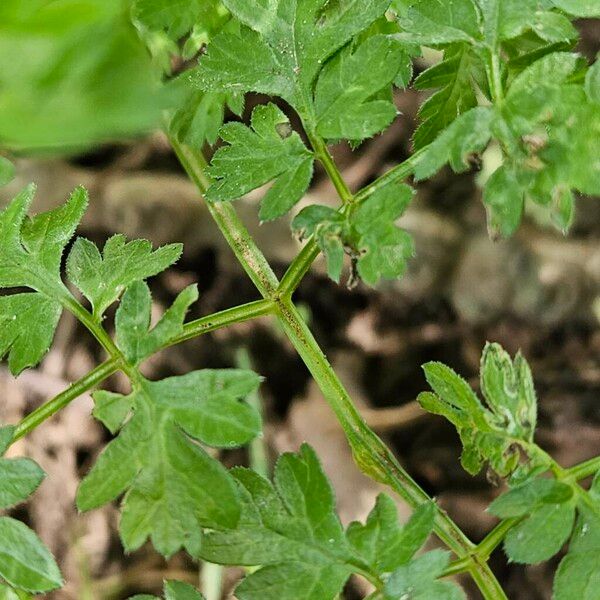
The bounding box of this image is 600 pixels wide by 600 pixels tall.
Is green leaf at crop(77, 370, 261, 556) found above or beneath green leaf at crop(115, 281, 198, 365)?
beneath

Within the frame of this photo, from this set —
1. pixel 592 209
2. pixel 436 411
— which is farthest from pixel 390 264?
pixel 592 209

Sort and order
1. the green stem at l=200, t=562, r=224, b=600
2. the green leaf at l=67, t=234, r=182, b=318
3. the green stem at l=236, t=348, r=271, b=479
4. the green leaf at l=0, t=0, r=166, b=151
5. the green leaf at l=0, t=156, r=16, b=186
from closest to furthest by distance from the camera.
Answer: the green leaf at l=0, t=0, r=166, b=151, the green leaf at l=67, t=234, r=182, b=318, the green leaf at l=0, t=156, r=16, b=186, the green stem at l=200, t=562, r=224, b=600, the green stem at l=236, t=348, r=271, b=479

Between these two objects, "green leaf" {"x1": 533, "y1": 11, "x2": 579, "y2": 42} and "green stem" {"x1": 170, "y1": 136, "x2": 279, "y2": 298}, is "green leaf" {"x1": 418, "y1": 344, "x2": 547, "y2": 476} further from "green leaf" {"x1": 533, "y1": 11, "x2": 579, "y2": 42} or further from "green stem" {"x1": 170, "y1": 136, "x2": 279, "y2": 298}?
"green leaf" {"x1": 533, "y1": 11, "x2": 579, "y2": 42}

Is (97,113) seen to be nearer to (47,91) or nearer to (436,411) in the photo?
(47,91)

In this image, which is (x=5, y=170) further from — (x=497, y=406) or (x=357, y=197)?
(x=497, y=406)

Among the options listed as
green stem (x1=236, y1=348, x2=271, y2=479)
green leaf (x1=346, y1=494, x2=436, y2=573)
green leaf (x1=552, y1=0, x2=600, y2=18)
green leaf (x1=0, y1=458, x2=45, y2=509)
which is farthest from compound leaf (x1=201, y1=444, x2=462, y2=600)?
green stem (x1=236, y1=348, x2=271, y2=479)

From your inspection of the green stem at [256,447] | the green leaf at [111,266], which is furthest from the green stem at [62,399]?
the green stem at [256,447]

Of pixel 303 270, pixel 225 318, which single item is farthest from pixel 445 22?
pixel 225 318

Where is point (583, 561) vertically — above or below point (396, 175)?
below
